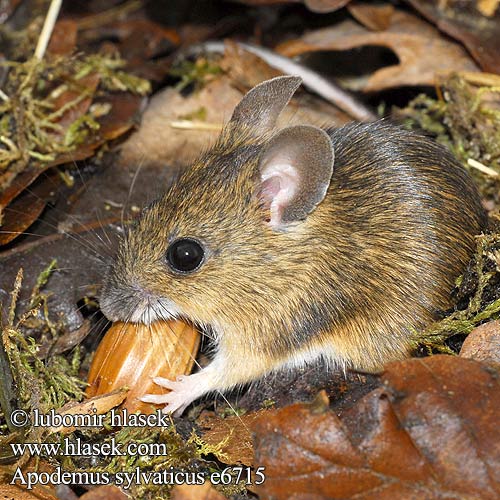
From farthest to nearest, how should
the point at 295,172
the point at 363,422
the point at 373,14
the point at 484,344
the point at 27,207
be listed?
1. the point at 373,14
2. the point at 27,207
3. the point at 295,172
4. the point at 484,344
5. the point at 363,422

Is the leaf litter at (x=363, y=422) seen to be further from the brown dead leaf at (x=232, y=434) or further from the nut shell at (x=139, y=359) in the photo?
the nut shell at (x=139, y=359)

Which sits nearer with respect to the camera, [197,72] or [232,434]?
[232,434]

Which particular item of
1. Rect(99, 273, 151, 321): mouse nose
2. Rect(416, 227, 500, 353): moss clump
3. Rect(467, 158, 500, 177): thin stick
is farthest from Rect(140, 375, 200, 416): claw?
Rect(467, 158, 500, 177): thin stick

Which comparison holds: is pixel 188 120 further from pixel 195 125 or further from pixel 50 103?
pixel 50 103

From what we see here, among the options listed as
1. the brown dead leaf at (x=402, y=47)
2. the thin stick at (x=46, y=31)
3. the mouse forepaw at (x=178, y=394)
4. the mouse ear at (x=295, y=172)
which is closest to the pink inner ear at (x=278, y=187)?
the mouse ear at (x=295, y=172)

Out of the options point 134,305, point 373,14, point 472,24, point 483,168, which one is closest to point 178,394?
point 134,305

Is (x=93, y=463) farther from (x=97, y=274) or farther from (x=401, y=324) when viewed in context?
(x=401, y=324)
